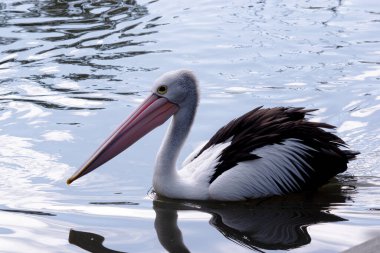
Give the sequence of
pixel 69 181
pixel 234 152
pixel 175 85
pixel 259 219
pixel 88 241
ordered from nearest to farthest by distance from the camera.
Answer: pixel 88 241 < pixel 259 219 < pixel 69 181 < pixel 234 152 < pixel 175 85

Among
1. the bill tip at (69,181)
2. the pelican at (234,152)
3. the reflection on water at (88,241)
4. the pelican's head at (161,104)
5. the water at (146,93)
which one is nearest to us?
the reflection on water at (88,241)

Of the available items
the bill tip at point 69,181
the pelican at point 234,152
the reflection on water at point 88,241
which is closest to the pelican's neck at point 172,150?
the pelican at point 234,152

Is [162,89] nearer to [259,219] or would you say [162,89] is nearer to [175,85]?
Answer: [175,85]

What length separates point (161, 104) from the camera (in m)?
6.15

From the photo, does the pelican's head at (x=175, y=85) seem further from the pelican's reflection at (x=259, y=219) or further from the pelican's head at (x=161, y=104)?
the pelican's reflection at (x=259, y=219)

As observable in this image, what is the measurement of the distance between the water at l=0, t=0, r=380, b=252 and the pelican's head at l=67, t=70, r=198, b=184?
37 cm

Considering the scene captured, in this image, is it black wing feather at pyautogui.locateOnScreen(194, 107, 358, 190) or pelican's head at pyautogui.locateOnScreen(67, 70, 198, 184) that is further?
pelican's head at pyautogui.locateOnScreen(67, 70, 198, 184)

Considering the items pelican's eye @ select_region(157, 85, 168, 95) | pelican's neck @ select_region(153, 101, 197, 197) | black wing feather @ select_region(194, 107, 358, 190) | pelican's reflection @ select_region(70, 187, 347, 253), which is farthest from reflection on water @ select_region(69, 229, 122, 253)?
pelican's eye @ select_region(157, 85, 168, 95)

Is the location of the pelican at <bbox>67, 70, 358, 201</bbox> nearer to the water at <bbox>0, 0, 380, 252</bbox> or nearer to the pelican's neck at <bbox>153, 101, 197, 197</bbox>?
the pelican's neck at <bbox>153, 101, 197, 197</bbox>

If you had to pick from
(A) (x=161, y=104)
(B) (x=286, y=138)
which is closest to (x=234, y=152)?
(B) (x=286, y=138)

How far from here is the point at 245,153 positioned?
5883 millimetres

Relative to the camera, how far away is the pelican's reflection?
16.6 feet

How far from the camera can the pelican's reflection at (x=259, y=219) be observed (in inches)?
199

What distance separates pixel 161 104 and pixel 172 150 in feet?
1.09
